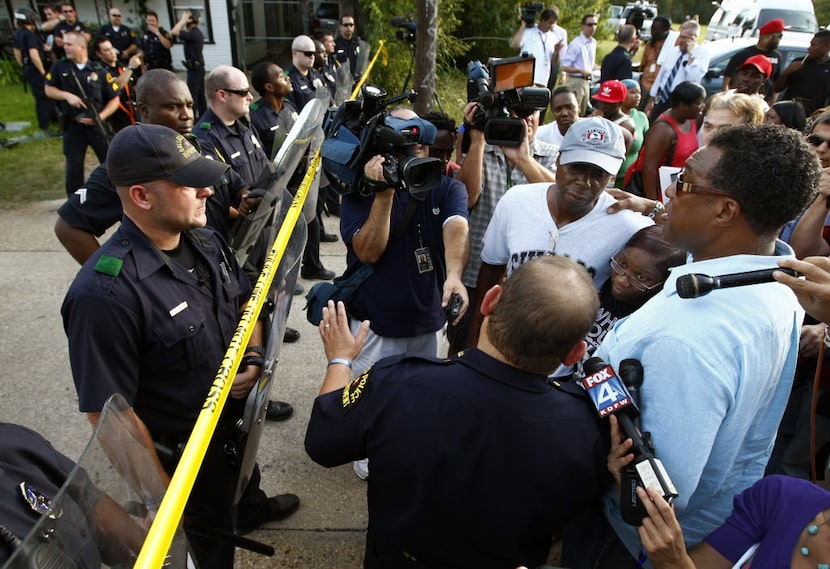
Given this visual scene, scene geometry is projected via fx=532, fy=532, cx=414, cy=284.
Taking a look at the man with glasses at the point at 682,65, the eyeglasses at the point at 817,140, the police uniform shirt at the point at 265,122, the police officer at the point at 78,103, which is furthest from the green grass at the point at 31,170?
the man with glasses at the point at 682,65

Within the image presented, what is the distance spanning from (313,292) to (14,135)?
887 cm

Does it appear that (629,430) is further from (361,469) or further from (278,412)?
(278,412)

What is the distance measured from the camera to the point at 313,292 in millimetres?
2486

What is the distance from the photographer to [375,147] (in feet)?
7.54

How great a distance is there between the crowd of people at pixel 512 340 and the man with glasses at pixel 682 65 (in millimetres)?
4433

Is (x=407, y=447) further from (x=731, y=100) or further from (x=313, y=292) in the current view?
(x=731, y=100)

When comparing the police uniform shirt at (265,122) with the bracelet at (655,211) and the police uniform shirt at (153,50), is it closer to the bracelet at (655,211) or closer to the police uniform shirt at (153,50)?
the bracelet at (655,211)

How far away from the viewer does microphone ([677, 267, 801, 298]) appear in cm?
128

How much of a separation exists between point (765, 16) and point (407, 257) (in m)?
13.8

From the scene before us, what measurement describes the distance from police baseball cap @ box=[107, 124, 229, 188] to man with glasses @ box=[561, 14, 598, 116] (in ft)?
26.5

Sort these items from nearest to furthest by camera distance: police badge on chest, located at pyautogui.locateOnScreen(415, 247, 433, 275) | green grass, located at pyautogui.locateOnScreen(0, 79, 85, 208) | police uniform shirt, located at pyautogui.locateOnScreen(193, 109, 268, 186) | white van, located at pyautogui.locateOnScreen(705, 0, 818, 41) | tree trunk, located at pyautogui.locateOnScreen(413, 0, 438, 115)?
1. police badge on chest, located at pyautogui.locateOnScreen(415, 247, 433, 275)
2. police uniform shirt, located at pyautogui.locateOnScreen(193, 109, 268, 186)
3. tree trunk, located at pyautogui.locateOnScreen(413, 0, 438, 115)
4. green grass, located at pyautogui.locateOnScreen(0, 79, 85, 208)
5. white van, located at pyautogui.locateOnScreen(705, 0, 818, 41)

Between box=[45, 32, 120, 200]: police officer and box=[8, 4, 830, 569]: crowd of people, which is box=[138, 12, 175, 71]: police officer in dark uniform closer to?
box=[45, 32, 120, 200]: police officer

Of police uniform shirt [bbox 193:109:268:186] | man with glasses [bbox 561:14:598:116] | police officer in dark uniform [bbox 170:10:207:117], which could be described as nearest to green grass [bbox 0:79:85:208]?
police officer in dark uniform [bbox 170:10:207:117]

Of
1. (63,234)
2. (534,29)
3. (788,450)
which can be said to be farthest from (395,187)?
(534,29)
